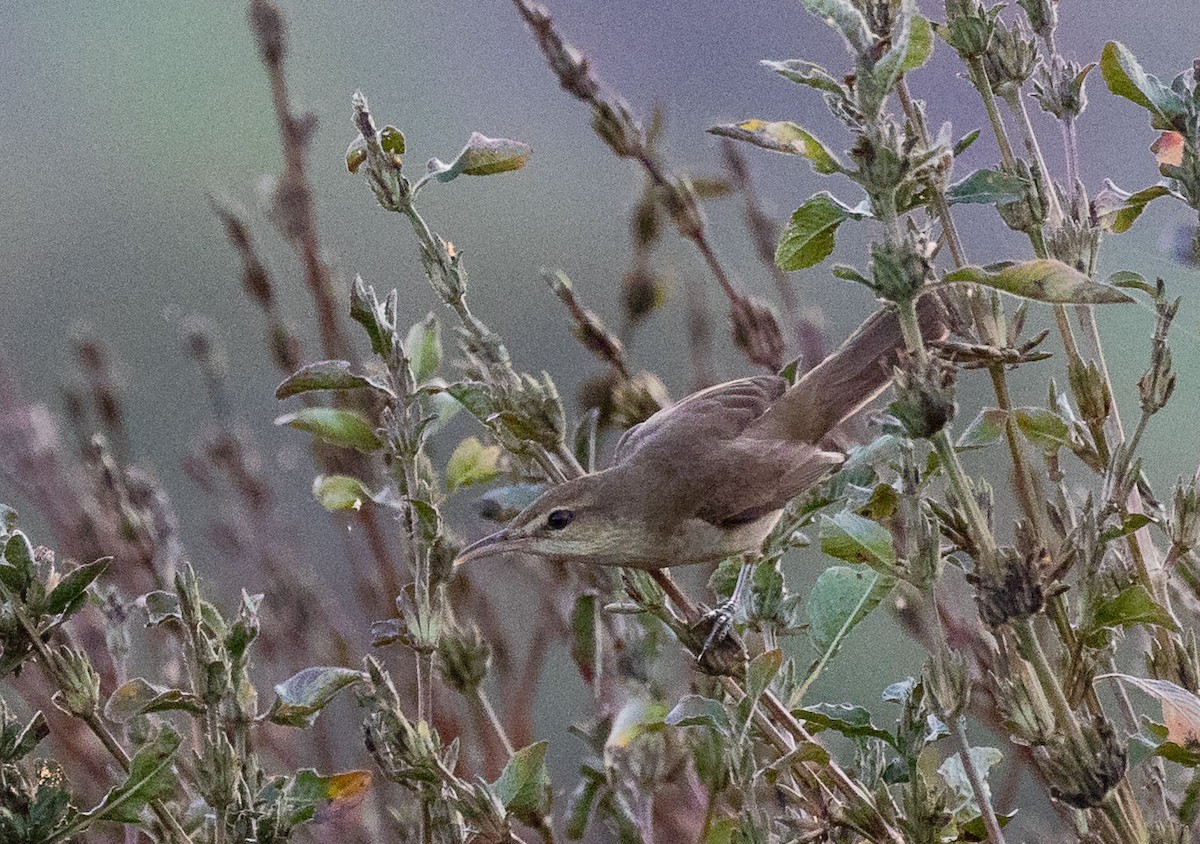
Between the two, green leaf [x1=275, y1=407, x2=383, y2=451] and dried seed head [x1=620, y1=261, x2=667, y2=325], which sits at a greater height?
green leaf [x1=275, y1=407, x2=383, y2=451]

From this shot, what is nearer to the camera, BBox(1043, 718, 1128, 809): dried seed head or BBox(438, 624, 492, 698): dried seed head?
BBox(1043, 718, 1128, 809): dried seed head

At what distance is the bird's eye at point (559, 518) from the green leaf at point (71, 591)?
0.27 meters

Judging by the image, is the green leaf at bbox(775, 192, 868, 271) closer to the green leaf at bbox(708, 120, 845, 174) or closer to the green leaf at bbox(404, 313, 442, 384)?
the green leaf at bbox(708, 120, 845, 174)

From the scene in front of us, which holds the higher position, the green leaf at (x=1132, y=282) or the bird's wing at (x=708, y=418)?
the green leaf at (x=1132, y=282)

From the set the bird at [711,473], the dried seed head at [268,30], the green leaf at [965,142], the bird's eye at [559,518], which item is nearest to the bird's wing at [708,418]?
the bird at [711,473]

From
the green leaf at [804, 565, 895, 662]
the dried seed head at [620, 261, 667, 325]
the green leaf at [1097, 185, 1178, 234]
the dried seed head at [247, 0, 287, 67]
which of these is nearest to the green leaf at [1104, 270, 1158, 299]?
the green leaf at [1097, 185, 1178, 234]

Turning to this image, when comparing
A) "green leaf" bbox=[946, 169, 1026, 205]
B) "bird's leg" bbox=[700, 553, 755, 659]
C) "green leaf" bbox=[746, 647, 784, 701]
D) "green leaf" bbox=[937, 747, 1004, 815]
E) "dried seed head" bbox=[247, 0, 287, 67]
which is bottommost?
Result: "green leaf" bbox=[937, 747, 1004, 815]

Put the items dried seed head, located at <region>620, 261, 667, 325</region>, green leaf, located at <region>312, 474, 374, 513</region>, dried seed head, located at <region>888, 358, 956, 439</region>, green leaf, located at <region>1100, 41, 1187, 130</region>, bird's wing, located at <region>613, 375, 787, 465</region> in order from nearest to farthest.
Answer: dried seed head, located at <region>888, 358, 956, 439</region>, green leaf, located at <region>1100, 41, 1187, 130</region>, green leaf, located at <region>312, 474, 374, 513</region>, bird's wing, located at <region>613, 375, 787, 465</region>, dried seed head, located at <region>620, 261, 667, 325</region>

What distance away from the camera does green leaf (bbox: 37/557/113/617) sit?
0.47m

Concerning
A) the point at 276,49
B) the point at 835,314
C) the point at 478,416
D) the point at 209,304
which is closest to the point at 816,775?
the point at 478,416

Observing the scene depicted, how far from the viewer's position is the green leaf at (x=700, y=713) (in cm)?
47

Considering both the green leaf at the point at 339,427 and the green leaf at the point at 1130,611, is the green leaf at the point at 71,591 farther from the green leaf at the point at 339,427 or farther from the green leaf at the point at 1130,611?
the green leaf at the point at 1130,611

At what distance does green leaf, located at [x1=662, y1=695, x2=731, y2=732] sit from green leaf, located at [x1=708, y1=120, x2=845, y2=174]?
7.6 inches

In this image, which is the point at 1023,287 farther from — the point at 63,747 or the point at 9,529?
the point at 63,747
